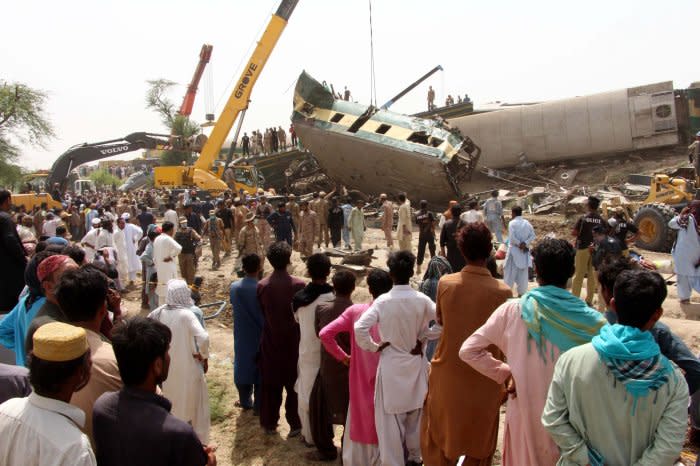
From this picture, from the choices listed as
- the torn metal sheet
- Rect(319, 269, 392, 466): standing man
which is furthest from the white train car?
Rect(319, 269, 392, 466): standing man

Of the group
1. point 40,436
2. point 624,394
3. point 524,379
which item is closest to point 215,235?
point 524,379

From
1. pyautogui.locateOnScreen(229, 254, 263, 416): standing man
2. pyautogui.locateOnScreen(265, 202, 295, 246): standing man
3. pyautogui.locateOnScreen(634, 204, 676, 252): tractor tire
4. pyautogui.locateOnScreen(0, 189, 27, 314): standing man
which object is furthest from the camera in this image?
pyautogui.locateOnScreen(634, 204, 676, 252): tractor tire

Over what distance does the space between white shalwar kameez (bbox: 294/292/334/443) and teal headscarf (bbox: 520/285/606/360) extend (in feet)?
5.93

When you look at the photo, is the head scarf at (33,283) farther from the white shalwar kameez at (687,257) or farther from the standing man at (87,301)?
the white shalwar kameez at (687,257)

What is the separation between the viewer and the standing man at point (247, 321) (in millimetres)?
4883

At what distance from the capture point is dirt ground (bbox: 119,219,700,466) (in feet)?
14.9

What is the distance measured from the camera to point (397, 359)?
3516mm

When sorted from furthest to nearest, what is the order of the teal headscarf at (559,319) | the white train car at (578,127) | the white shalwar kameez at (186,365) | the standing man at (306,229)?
1. the white train car at (578,127)
2. the standing man at (306,229)
3. the white shalwar kameez at (186,365)
4. the teal headscarf at (559,319)

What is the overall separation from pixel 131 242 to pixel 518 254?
7.33 metres

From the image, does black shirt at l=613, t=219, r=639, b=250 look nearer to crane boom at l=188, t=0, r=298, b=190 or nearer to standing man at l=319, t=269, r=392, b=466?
standing man at l=319, t=269, r=392, b=466

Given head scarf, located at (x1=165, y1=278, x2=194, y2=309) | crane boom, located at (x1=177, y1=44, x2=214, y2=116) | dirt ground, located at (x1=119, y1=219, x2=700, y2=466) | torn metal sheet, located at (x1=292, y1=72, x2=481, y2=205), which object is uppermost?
crane boom, located at (x1=177, y1=44, x2=214, y2=116)

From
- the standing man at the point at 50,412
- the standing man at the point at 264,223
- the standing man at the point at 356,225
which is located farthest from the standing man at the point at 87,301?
the standing man at the point at 356,225

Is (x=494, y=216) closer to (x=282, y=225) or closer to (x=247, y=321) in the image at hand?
(x=282, y=225)

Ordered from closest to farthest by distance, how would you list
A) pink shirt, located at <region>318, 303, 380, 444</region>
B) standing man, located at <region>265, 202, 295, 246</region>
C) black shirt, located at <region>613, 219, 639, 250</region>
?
pink shirt, located at <region>318, 303, 380, 444</region> < black shirt, located at <region>613, 219, 639, 250</region> < standing man, located at <region>265, 202, 295, 246</region>
